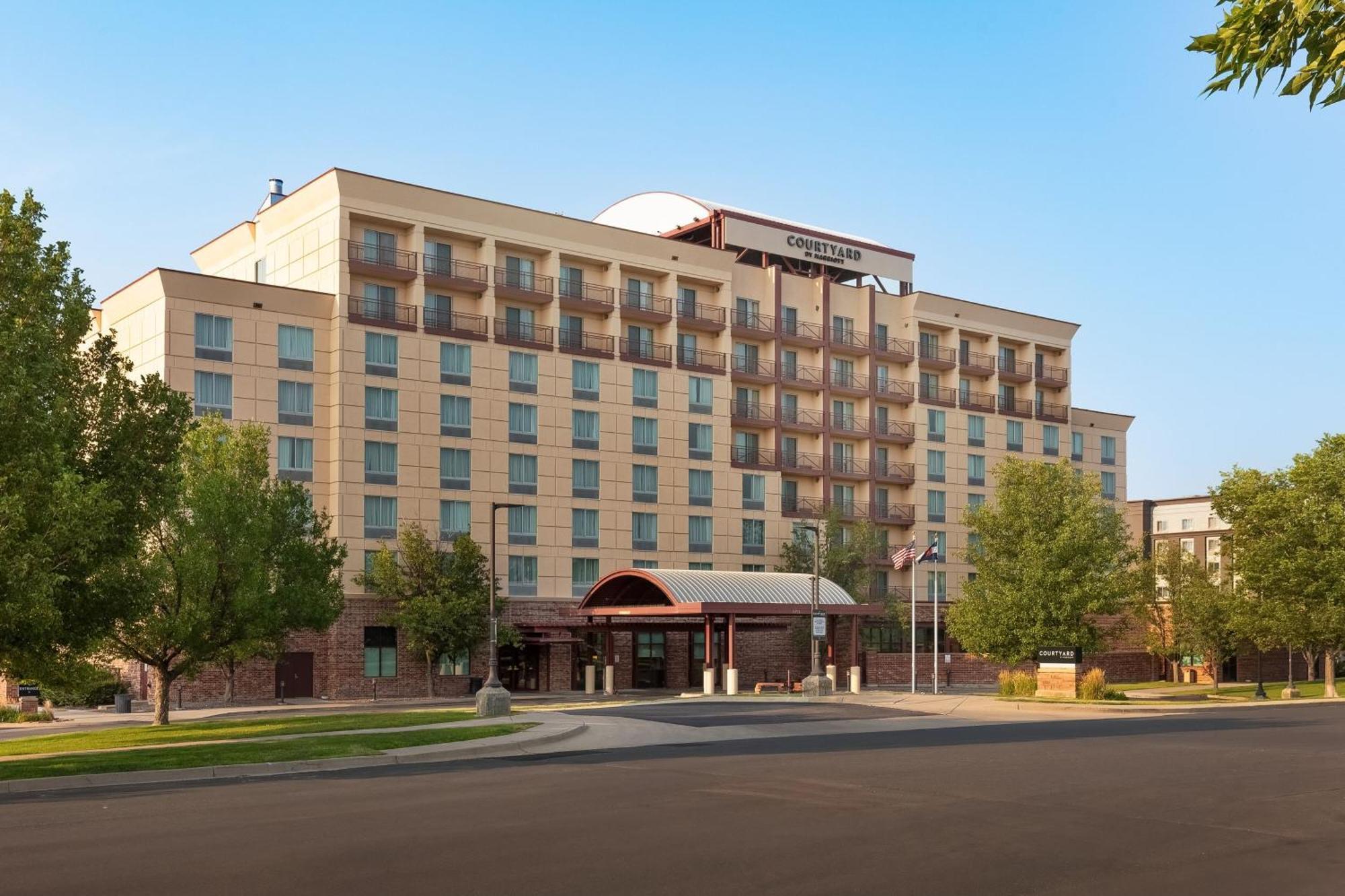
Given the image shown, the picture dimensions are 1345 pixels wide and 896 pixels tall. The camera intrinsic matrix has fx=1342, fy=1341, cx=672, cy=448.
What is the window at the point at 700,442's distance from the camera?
7438cm

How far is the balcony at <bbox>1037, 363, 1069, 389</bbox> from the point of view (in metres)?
93.0

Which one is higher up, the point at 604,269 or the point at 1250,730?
the point at 604,269

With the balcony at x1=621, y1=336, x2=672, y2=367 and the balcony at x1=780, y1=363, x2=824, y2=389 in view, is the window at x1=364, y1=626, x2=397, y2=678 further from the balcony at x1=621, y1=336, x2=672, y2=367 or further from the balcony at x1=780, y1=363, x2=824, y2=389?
the balcony at x1=780, y1=363, x2=824, y2=389

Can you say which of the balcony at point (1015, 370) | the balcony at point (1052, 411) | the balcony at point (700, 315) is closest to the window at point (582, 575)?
the balcony at point (700, 315)

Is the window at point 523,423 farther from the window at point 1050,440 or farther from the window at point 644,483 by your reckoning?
the window at point 1050,440

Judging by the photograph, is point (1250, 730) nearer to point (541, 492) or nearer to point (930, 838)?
point (930, 838)

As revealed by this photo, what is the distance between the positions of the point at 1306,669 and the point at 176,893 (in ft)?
313

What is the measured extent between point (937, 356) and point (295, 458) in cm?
4352

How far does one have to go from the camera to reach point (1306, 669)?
92.8m

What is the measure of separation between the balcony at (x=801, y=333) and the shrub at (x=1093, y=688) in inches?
1279

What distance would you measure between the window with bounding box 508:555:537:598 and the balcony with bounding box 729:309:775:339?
19.0 meters

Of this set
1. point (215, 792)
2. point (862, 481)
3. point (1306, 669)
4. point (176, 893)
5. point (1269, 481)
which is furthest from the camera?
point (1306, 669)

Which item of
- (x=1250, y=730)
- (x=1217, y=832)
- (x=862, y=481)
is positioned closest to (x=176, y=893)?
(x=1217, y=832)

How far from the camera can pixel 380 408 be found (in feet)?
209
